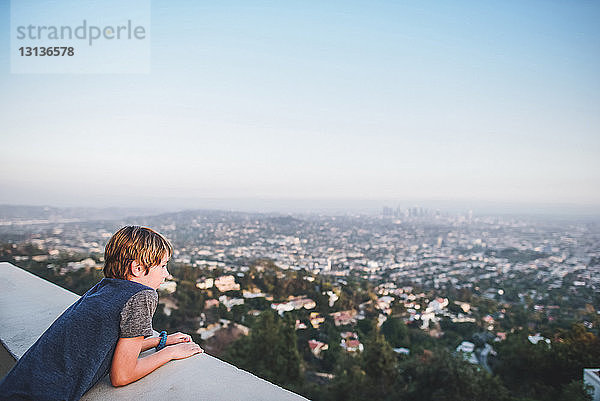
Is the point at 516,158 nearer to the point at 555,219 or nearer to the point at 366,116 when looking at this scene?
the point at 366,116

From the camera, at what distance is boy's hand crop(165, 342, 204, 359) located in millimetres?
981

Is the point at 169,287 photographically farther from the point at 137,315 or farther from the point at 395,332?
the point at 137,315

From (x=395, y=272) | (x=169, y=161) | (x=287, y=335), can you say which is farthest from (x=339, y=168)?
(x=287, y=335)

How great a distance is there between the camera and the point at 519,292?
41.4ft

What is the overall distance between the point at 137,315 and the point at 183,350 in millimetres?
222

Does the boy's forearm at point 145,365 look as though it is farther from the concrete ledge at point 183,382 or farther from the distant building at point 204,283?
the distant building at point 204,283

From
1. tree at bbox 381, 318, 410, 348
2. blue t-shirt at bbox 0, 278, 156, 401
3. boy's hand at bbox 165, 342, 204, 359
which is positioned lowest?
tree at bbox 381, 318, 410, 348

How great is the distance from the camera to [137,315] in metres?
0.85

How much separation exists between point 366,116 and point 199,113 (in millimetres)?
6712

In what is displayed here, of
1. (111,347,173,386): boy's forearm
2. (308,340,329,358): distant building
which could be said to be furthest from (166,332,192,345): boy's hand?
(308,340,329,358): distant building

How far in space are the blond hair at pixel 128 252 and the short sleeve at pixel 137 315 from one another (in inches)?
3.3

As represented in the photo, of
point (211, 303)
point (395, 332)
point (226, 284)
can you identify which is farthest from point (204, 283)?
point (395, 332)

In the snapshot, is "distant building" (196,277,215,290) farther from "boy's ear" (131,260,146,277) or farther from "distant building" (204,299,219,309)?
"boy's ear" (131,260,146,277)

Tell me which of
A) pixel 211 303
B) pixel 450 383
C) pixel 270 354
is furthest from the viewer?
pixel 211 303
